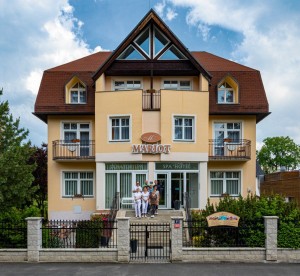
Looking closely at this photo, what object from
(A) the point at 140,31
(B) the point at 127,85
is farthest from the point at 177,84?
(A) the point at 140,31

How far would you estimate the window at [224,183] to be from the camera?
23672 mm

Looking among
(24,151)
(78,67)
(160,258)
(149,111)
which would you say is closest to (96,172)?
(149,111)

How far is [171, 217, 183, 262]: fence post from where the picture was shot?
13469mm

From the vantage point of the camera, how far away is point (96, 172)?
22.2 m

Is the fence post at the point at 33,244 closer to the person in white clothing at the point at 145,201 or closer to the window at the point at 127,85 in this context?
the person in white clothing at the point at 145,201

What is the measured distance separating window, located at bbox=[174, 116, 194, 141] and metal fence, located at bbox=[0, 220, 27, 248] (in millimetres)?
10465

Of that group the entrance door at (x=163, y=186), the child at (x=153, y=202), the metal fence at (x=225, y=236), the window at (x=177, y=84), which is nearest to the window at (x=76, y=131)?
the entrance door at (x=163, y=186)

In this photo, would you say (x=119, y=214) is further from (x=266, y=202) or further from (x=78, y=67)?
(x=78, y=67)

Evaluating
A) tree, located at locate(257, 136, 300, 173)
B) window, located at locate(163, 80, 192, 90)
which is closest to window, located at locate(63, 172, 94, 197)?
window, located at locate(163, 80, 192, 90)

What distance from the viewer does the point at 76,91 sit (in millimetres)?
23953

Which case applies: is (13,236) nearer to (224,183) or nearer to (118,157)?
(118,157)

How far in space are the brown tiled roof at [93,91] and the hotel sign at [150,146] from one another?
3580 millimetres

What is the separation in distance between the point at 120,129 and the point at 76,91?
4.01 m

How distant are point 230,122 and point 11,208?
13.6m
